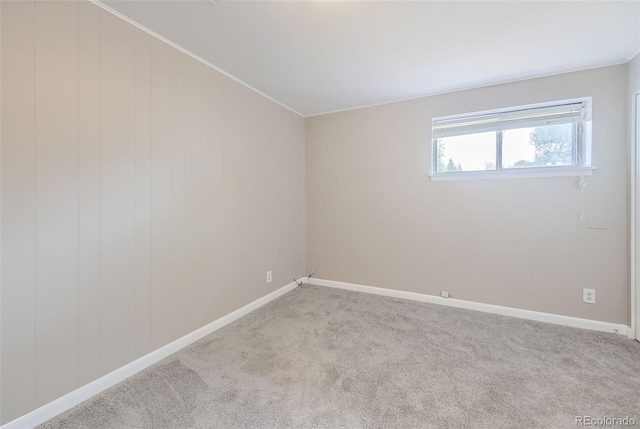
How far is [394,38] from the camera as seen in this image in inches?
77.6

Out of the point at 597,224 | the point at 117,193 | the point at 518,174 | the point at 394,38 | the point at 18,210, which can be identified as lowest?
the point at 597,224

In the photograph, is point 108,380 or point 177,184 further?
point 177,184

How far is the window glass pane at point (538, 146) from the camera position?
258cm

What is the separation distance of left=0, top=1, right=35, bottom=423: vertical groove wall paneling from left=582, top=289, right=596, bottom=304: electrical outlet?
4.08 metres

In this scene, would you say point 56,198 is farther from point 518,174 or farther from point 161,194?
point 518,174

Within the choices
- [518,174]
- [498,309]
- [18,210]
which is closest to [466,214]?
[518,174]

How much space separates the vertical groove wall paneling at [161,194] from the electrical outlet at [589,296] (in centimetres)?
362

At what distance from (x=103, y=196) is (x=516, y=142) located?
361cm

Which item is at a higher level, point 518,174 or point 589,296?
point 518,174

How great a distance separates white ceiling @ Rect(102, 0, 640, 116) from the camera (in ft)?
5.48

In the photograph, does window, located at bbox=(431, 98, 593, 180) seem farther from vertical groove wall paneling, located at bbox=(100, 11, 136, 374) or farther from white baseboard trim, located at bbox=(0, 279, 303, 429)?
vertical groove wall paneling, located at bbox=(100, 11, 136, 374)

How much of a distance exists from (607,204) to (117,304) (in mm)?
3989

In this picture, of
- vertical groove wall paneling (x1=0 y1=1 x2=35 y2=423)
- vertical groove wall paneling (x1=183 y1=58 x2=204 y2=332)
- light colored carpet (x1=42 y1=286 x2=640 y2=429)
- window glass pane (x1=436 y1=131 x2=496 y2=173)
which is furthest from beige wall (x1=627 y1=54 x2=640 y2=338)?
vertical groove wall paneling (x1=0 y1=1 x2=35 y2=423)

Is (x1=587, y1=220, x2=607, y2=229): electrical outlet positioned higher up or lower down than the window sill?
lower down
